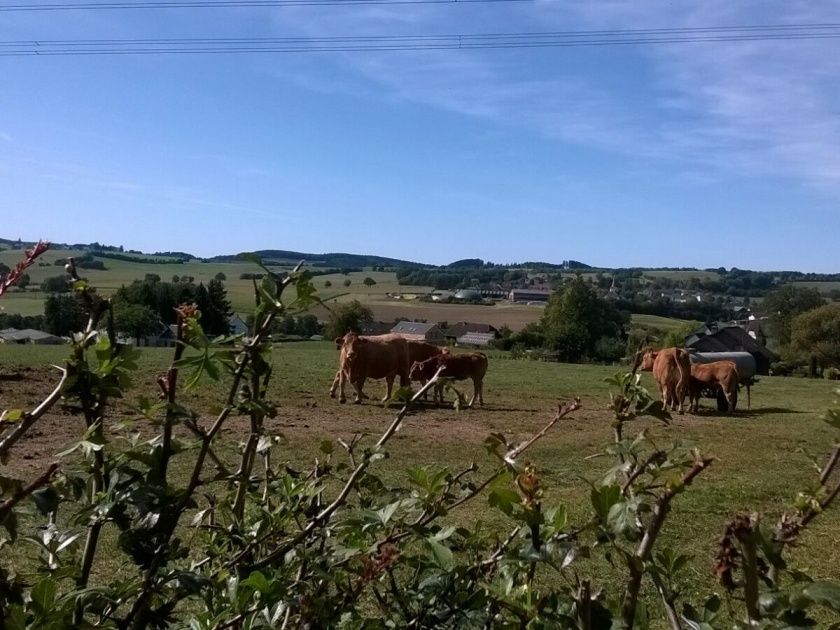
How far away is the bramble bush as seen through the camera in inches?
36.7

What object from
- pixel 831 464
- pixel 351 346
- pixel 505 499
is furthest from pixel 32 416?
A: pixel 351 346

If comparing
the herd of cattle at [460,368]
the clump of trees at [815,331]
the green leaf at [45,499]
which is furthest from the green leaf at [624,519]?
the clump of trees at [815,331]

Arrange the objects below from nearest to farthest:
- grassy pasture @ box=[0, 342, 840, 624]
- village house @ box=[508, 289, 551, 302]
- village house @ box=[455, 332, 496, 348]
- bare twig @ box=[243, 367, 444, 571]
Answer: bare twig @ box=[243, 367, 444, 571] → grassy pasture @ box=[0, 342, 840, 624] → village house @ box=[455, 332, 496, 348] → village house @ box=[508, 289, 551, 302]

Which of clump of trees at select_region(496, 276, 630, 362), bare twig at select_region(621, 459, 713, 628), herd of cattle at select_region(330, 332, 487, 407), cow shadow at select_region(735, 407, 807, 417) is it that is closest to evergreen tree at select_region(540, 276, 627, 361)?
clump of trees at select_region(496, 276, 630, 362)

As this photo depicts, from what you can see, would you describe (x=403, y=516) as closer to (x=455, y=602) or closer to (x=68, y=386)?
(x=455, y=602)

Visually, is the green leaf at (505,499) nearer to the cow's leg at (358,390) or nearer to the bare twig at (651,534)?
the bare twig at (651,534)

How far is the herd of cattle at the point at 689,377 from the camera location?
15.4 meters

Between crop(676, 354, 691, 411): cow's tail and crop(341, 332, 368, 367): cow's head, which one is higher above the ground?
crop(341, 332, 368, 367): cow's head

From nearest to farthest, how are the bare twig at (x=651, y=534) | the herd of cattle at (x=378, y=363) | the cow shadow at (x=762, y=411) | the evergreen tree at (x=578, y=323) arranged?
the bare twig at (x=651, y=534), the herd of cattle at (x=378, y=363), the cow shadow at (x=762, y=411), the evergreen tree at (x=578, y=323)

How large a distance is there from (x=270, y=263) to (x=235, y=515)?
477 millimetres

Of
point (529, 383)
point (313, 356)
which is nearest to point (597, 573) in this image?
point (529, 383)

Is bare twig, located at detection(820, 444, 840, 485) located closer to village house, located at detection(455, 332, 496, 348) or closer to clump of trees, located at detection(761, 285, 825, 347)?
village house, located at detection(455, 332, 496, 348)

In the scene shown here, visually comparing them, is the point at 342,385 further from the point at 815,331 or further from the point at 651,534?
the point at 815,331

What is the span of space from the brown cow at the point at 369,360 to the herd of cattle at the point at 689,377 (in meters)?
4.70
